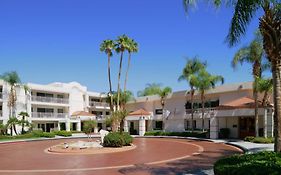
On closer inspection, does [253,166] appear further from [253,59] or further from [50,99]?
[50,99]

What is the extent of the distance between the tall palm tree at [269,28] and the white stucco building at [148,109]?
20.0 m

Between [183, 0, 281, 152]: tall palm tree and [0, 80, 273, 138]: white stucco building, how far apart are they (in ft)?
65.7

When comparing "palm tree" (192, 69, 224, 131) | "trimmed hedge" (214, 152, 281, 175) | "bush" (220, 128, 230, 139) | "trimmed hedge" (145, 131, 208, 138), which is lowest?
"trimmed hedge" (145, 131, 208, 138)

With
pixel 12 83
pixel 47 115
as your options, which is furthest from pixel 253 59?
pixel 47 115

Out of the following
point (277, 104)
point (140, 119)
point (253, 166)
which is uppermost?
point (277, 104)

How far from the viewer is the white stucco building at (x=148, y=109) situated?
34.9 m

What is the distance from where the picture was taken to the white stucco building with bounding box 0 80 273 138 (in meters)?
34.9

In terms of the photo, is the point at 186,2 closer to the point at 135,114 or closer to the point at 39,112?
the point at 135,114

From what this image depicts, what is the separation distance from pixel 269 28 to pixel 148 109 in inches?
1723

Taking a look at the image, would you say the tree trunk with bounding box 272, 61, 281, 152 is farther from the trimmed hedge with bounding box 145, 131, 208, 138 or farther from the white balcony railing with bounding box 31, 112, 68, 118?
the white balcony railing with bounding box 31, 112, 68, 118

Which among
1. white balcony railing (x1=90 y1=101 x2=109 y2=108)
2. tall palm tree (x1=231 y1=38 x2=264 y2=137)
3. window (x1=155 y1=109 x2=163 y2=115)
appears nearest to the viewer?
tall palm tree (x1=231 y1=38 x2=264 y2=137)

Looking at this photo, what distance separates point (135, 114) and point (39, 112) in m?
18.5

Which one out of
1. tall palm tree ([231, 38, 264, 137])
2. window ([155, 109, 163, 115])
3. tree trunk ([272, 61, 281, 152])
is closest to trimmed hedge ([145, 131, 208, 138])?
window ([155, 109, 163, 115])

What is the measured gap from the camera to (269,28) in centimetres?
1237
